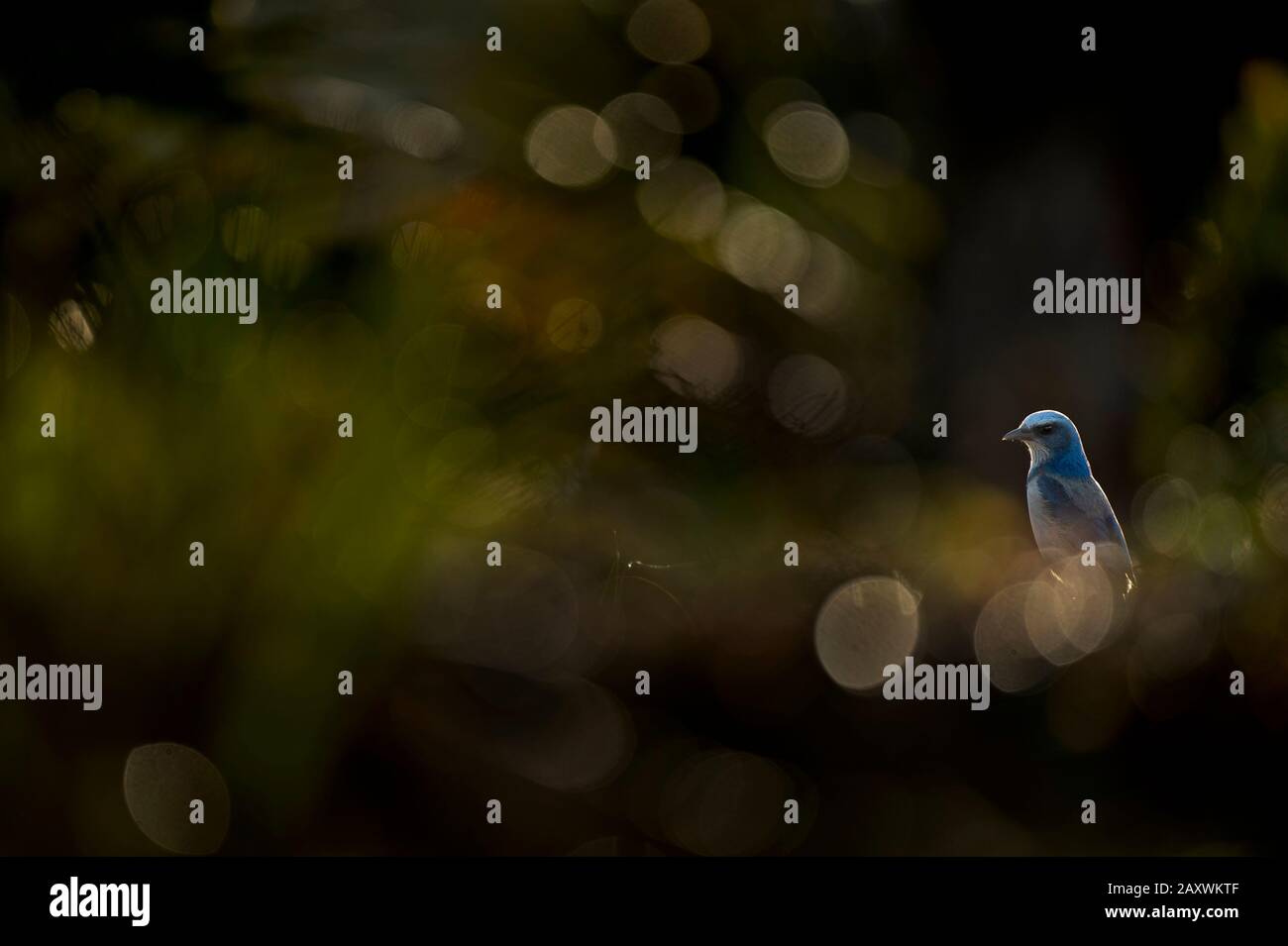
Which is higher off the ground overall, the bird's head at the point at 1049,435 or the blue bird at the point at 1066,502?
the bird's head at the point at 1049,435

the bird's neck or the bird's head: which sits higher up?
the bird's head

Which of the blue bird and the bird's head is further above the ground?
the bird's head

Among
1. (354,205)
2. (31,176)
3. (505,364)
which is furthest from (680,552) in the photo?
(31,176)

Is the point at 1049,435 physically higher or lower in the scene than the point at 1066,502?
higher

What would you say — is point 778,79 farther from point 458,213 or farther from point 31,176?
point 31,176
